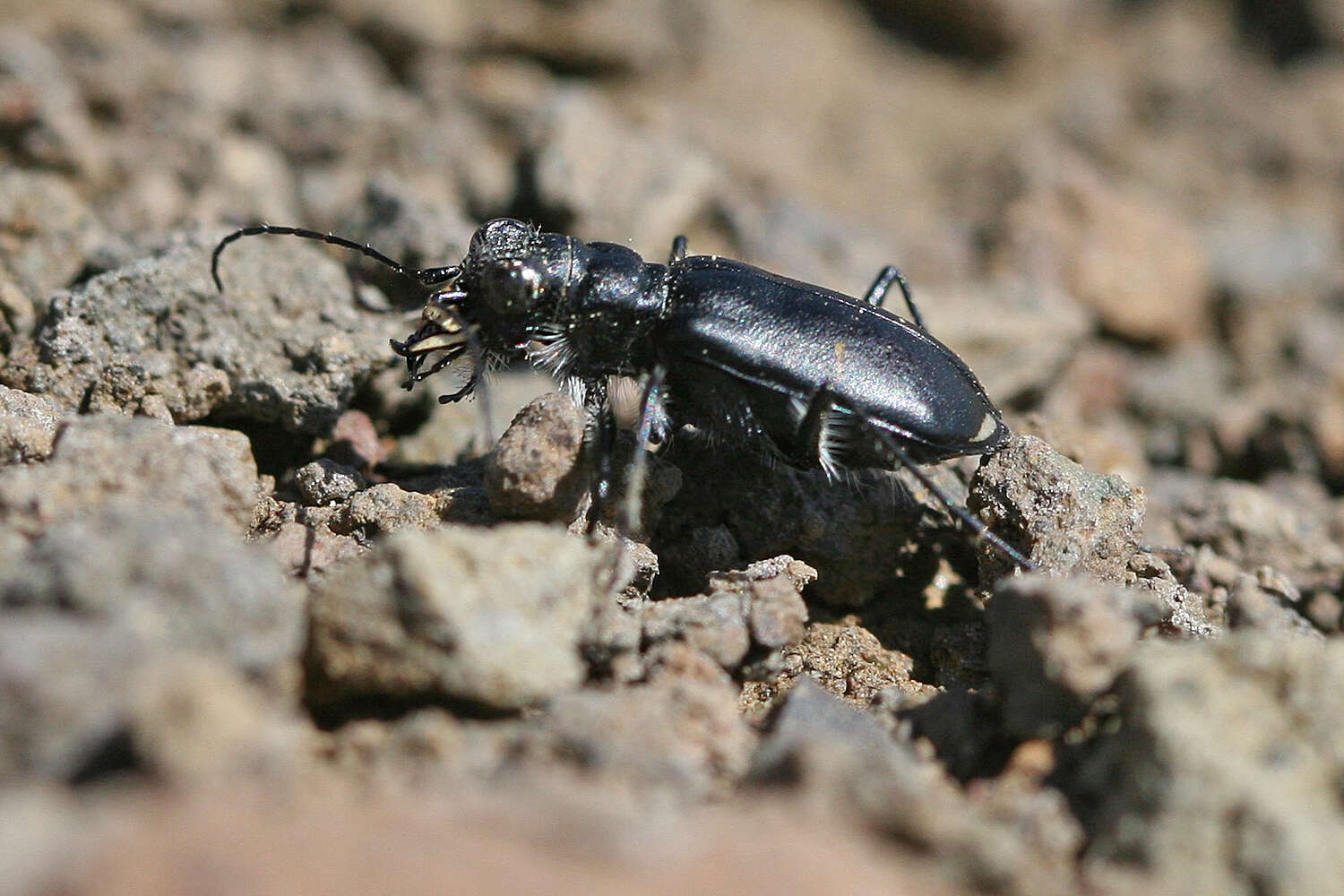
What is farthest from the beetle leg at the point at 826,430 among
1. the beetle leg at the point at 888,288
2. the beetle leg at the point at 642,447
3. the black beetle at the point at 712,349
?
the beetle leg at the point at 888,288

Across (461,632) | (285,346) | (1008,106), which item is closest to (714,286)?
(285,346)

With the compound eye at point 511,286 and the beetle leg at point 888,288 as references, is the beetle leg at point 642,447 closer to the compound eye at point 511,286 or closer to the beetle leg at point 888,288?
the compound eye at point 511,286

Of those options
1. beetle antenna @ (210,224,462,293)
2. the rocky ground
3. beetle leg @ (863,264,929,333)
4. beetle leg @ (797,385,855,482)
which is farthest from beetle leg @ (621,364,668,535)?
beetle leg @ (863,264,929,333)

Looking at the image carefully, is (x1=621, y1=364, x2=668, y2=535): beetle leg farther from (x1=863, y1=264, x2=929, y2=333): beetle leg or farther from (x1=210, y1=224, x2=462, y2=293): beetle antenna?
(x1=863, y1=264, x2=929, y2=333): beetle leg

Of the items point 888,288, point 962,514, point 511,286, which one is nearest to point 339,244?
point 511,286

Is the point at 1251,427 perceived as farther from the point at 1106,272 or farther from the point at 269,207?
the point at 269,207

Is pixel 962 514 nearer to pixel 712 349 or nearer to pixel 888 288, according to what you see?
pixel 712 349

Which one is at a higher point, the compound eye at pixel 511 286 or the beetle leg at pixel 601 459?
the compound eye at pixel 511 286
